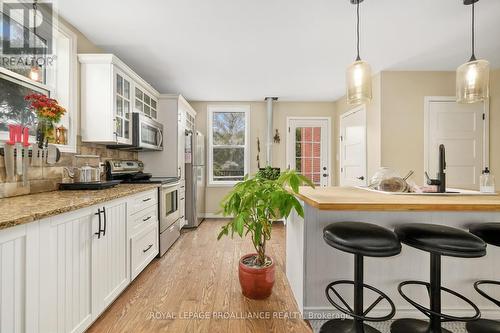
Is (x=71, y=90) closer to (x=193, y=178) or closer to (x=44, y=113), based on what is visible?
(x=44, y=113)

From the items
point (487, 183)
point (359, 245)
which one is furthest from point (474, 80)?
point (359, 245)

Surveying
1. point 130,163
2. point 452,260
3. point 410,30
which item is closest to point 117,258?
point 130,163

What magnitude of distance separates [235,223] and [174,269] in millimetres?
1267

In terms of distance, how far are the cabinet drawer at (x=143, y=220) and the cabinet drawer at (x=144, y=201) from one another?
4cm

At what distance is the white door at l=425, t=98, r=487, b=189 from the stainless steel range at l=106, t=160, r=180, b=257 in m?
3.67

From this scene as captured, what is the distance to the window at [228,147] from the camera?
5.10 m

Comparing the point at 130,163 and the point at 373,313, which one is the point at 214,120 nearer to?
the point at 130,163

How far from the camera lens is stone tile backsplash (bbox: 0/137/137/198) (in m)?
1.64

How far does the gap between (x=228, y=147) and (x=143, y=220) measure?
295 cm

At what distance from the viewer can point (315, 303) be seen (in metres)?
1.71

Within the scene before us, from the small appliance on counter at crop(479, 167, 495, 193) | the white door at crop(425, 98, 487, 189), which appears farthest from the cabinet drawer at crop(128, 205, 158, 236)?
the white door at crop(425, 98, 487, 189)

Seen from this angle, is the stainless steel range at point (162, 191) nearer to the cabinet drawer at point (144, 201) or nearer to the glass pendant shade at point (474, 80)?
the cabinet drawer at point (144, 201)

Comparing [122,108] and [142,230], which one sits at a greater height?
[122,108]

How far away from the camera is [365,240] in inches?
46.8
